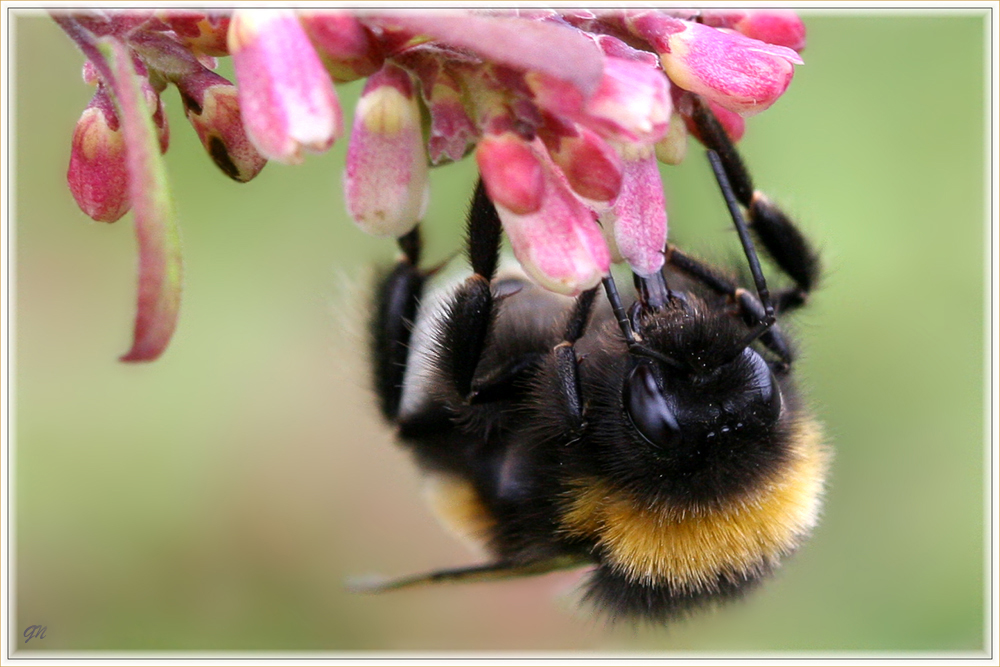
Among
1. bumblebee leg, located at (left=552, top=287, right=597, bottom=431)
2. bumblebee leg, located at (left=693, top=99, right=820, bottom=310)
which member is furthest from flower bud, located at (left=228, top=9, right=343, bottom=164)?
bumblebee leg, located at (left=693, top=99, right=820, bottom=310)

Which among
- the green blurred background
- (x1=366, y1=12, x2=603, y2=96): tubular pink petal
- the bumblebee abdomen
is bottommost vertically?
the green blurred background

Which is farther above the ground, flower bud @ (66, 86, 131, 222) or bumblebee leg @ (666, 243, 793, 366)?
flower bud @ (66, 86, 131, 222)

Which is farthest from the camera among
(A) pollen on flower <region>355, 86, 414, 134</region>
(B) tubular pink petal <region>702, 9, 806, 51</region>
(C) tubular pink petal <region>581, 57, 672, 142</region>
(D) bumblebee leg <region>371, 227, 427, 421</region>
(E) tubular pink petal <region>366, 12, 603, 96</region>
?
(D) bumblebee leg <region>371, 227, 427, 421</region>

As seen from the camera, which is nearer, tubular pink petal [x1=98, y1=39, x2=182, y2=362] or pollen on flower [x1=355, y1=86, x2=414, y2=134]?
tubular pink petal [x1=98, y1=39, x2=182, y2=362]

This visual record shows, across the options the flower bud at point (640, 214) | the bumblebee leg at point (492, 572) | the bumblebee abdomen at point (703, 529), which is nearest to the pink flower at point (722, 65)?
the flower bud at point (640, 214)

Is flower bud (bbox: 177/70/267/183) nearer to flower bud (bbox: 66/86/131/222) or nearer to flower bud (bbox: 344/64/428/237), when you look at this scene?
flower bud (bbox: 66/86/131/222)

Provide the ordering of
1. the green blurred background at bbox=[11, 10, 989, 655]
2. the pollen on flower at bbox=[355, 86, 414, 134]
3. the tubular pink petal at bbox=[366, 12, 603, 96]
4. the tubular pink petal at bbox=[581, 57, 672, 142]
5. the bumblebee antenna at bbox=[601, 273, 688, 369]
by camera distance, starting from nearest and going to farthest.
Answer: the tubular pink petal at bbox=[366, 12, 603, 96], the tubular pink petal at bbox=[581, 57, 672, 142], the pollen on flower at bbox=[355, 86, 414, 134], the bumblebee antenna at bbox=[601, 273, 688, 369], the green blurred background at bbox=[11, 10, 989, 655]

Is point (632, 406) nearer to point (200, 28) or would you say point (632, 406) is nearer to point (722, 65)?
point (722, 65)
